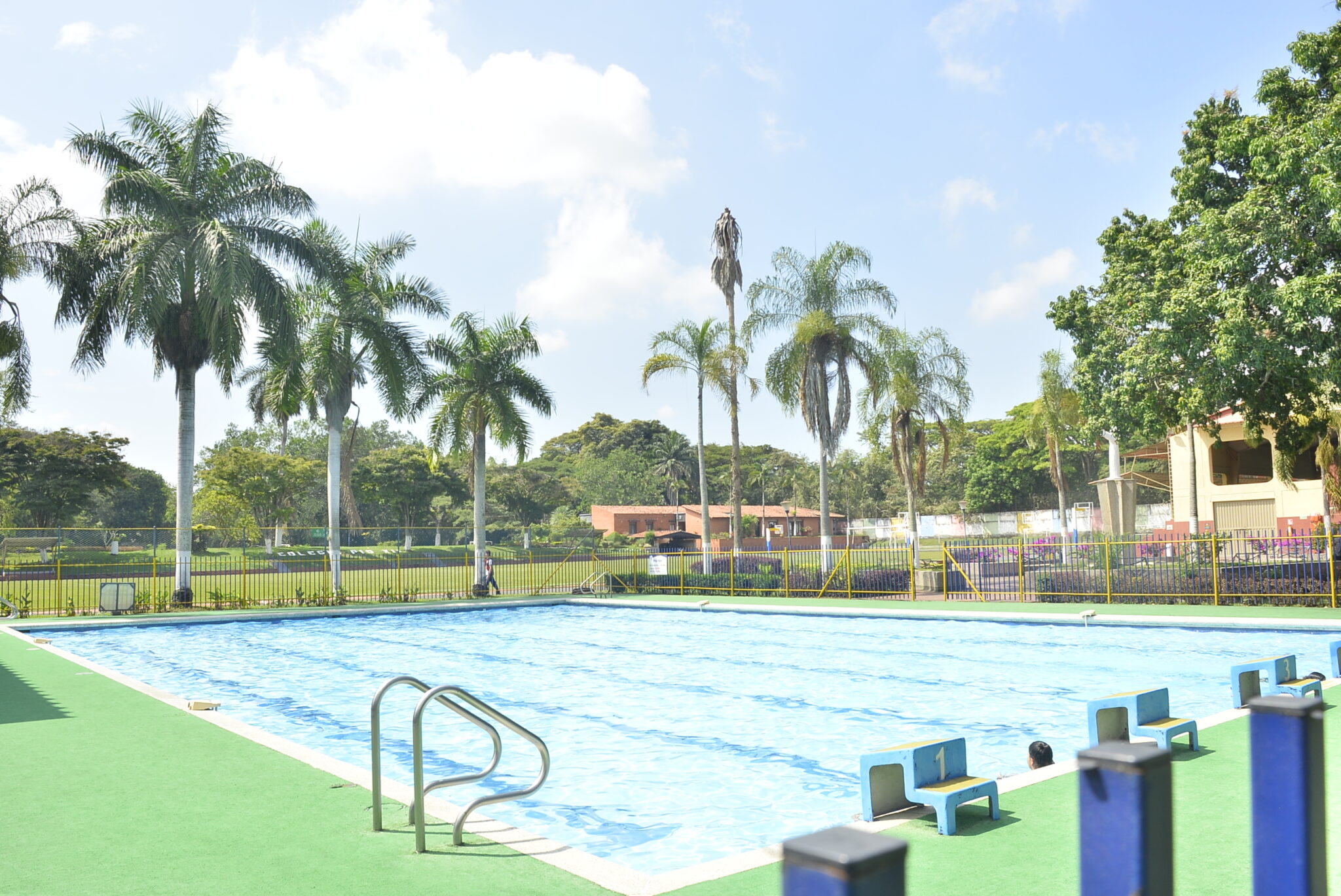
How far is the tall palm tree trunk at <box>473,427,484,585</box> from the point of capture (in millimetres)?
31812

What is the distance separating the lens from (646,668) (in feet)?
52.9

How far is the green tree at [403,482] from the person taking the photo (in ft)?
232

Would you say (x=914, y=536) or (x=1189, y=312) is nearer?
(x=1189, y=312)

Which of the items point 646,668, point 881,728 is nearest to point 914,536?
point 646,668

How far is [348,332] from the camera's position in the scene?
30.0 metres

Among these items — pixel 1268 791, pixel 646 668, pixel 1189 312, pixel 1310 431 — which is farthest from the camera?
pixel 1310 431

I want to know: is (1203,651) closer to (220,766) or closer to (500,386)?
(220,766)

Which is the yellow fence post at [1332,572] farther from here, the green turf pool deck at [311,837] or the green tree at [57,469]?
the green tree at [57,469]

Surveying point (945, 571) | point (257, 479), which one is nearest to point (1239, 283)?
point (945, 571)

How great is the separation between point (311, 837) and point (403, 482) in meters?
68.0

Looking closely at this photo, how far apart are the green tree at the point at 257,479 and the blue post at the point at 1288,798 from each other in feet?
183

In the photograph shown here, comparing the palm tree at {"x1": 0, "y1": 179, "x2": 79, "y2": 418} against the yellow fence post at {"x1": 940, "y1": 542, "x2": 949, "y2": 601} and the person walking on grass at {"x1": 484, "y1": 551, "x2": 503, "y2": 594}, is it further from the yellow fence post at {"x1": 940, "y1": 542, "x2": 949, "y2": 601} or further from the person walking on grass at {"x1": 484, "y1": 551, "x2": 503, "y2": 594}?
the yellow fence post at {"x1": 940, "y1": 542, "x2": 949, "y2": 601}

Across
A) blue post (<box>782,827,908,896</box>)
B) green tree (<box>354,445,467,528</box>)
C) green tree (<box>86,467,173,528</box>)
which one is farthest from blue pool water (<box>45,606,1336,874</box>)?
green tree (<box>86,467,173,528</box>)

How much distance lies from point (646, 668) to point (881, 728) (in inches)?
228
